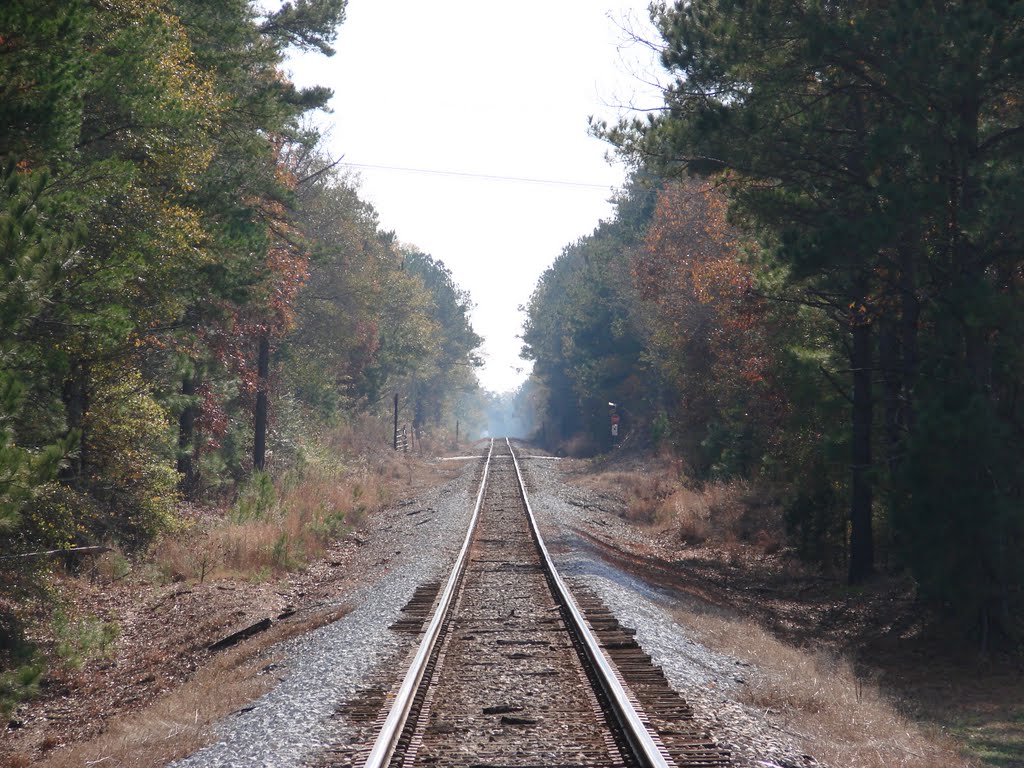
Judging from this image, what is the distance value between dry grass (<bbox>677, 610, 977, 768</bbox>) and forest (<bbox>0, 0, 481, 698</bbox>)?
7.14 meters

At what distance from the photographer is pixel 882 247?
13812mm

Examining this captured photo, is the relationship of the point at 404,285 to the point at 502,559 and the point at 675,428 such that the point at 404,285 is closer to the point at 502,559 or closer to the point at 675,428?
the point at 675,428

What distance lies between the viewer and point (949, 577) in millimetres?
12328

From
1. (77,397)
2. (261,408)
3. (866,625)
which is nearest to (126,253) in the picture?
(77,397)

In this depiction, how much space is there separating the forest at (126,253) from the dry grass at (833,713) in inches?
281

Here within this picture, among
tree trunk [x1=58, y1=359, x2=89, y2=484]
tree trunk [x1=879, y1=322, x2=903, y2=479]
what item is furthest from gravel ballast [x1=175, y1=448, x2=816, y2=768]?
tree trunk [x1=58, y1=359, x2=89, y2=484]

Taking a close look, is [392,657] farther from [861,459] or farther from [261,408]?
[261,408]

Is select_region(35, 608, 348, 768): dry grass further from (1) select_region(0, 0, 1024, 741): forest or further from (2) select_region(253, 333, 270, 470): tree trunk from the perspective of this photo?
(2) select_region(253, 333, 270, 470): tree trunk

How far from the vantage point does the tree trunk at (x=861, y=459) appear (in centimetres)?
1658

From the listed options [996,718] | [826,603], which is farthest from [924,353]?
[996,718]

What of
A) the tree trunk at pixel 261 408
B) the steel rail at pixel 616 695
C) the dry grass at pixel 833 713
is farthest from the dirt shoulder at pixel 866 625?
the tree trunk at pixel 261 408

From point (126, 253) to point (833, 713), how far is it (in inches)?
423

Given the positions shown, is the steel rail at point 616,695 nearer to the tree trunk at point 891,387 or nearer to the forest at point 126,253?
the forest at point 126,253

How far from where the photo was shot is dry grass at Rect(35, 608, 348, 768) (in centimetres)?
671
